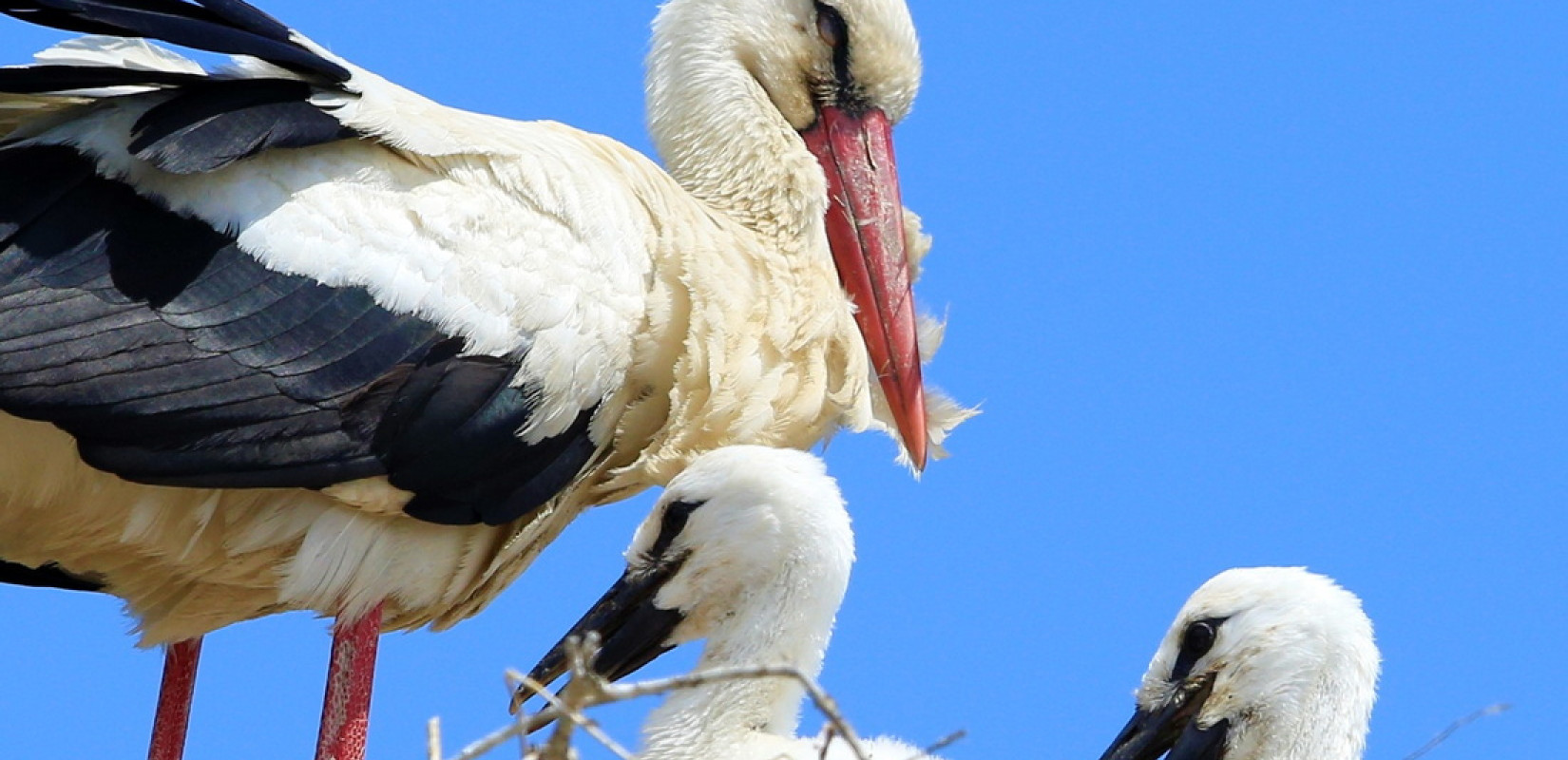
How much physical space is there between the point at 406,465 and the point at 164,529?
1.45 ft

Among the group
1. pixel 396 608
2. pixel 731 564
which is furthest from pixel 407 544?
pixel 731 564

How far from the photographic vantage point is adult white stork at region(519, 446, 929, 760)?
5.46 metres

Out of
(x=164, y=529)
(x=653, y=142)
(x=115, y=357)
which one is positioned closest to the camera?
(x=115, y=357)

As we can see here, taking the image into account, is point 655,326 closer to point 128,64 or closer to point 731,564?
point 731,564

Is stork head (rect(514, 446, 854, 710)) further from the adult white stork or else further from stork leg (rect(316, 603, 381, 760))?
stork leg (rect(316, 603, 381, 760))

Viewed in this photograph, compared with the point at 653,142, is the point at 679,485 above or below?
below

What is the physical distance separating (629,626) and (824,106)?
121 centimetres

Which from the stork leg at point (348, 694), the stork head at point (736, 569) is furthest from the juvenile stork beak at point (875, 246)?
the stork leg at point (348, 694)

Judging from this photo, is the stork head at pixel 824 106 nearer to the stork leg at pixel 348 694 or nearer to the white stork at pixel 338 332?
the white stork at pixel 338 332

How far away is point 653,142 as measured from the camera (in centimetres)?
633

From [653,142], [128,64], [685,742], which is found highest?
[653,142]

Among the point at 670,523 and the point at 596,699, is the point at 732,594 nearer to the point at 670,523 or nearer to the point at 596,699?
the point at 670,523

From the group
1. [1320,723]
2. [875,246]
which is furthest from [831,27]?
[1320,723]

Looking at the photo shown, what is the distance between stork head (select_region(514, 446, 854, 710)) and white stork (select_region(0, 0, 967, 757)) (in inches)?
5.1
